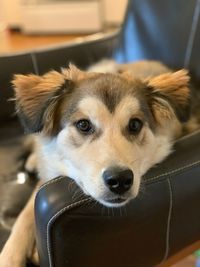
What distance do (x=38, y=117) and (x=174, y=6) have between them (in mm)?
893

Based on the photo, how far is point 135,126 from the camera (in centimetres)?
128

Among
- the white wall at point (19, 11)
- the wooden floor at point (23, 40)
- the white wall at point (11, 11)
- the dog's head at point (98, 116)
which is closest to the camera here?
the dog's head at point (98, 116)

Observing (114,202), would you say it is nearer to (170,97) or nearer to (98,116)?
(98,116)

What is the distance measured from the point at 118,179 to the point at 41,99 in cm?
35

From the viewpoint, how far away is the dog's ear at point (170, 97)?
1309mm

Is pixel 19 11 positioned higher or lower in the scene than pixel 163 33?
lower

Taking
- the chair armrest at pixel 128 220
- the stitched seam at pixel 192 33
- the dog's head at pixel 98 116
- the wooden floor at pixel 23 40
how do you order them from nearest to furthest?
the chair armrest at pixel 128 220, the dog's head at pixel 98 116, the stitched seam at pixel 192 33, the wooden floor at pixel 23 40

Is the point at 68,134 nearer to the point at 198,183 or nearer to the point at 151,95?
the point at 151,95

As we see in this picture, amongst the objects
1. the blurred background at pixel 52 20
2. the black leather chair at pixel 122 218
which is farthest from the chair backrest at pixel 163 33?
the blurred background at pixel 52 20

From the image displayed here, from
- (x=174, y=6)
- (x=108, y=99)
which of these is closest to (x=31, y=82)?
A: (x=108, y=99)

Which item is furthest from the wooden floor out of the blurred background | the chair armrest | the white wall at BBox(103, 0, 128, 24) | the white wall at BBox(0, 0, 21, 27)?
the chair armrest

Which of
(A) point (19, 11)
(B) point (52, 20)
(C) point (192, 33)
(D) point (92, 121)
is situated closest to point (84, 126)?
(D) point (92, 121)

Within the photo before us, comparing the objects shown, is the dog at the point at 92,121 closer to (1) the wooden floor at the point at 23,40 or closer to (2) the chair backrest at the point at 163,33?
(2) the chair backrest at the point at 163,33

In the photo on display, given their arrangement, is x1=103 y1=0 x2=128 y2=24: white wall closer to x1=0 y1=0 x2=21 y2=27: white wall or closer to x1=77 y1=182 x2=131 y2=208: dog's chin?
x1=0 y1=0 x2=21 y2=27: white wall
